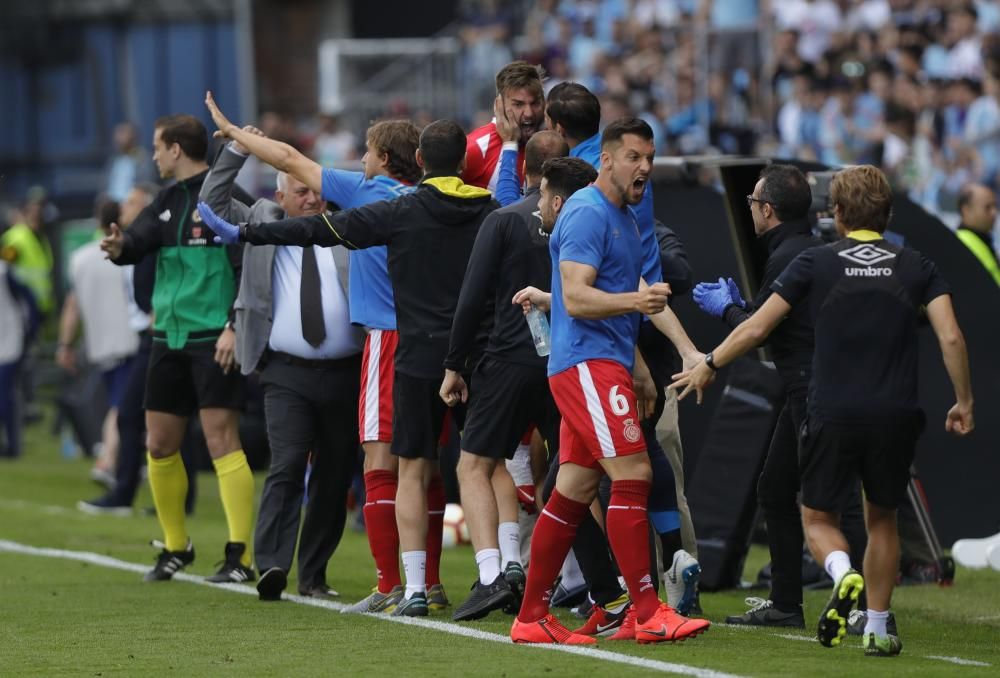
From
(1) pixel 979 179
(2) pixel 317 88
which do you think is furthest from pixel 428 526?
(2) pixel 317 88

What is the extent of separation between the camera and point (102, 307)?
51.2 feet

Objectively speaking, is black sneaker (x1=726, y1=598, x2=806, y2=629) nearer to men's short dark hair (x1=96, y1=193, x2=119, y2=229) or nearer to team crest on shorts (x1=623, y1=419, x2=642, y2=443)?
team crest on shorts (x1=623, y1=419, x2=642, y2=443)

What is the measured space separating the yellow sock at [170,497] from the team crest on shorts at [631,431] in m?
3.51

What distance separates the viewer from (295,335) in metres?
9.26

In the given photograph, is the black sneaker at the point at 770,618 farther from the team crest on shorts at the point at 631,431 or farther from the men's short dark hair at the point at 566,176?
the men's short dark hair at the point at 566,176

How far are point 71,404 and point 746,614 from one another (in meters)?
10.4

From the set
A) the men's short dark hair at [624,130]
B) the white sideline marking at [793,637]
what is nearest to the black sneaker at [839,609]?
the white sideline marking at [793,637]

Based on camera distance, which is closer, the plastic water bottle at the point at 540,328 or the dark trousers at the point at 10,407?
the plastic water bottle at the point at 540,328

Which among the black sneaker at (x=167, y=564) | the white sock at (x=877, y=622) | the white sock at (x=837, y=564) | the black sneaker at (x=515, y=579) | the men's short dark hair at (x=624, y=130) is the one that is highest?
the men's short dark hair at (x=624, y=130)

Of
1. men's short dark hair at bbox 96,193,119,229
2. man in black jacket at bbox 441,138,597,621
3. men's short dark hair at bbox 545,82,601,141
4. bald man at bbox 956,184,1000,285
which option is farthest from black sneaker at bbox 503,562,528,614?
men's short dark hair at bbox 96,193,119,229

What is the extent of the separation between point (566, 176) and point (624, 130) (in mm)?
479

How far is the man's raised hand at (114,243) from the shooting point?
378 inches

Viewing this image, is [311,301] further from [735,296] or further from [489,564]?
[735,296]

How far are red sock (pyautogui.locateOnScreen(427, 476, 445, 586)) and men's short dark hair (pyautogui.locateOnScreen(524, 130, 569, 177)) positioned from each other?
1507mm
